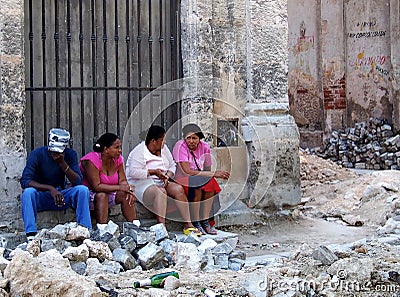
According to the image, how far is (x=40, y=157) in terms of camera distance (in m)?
6.83

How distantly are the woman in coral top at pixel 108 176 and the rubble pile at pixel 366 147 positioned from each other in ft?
26.5

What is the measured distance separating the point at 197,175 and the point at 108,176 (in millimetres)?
938

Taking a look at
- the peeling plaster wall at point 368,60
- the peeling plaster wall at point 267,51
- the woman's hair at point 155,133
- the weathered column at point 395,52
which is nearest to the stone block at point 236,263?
the woman's hair at point 155,133

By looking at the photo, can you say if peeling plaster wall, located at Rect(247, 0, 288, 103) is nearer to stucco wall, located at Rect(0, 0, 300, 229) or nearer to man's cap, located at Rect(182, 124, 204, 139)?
stucco wall, located at Rect(0, 0, 300, 229)

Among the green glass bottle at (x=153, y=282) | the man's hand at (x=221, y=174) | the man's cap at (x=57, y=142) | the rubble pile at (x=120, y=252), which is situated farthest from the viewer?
the man's hand at (x=221, y=174)

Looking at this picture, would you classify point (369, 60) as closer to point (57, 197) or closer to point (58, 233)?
point (57, 197)

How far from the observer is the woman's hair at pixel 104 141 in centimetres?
714

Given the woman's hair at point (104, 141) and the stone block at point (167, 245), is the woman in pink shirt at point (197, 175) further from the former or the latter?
the stone block at point (167, 245)

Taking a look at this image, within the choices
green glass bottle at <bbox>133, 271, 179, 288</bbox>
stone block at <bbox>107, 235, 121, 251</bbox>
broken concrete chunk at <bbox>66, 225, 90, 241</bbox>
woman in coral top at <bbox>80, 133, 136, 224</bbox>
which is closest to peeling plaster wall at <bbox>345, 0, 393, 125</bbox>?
woman in coral top at <bbox>80, 133, 136, 224</bbox>

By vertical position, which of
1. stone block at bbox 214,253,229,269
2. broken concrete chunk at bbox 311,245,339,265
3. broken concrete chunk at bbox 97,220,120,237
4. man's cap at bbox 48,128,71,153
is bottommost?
stone block at bbox 214,253,229,269

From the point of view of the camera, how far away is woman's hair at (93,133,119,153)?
281 inches

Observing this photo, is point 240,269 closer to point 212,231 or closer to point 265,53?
point 212,231

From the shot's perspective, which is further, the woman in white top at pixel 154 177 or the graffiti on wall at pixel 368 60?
the graffiti on wall at pixel 368 60

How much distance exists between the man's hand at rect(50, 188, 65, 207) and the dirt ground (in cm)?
189
